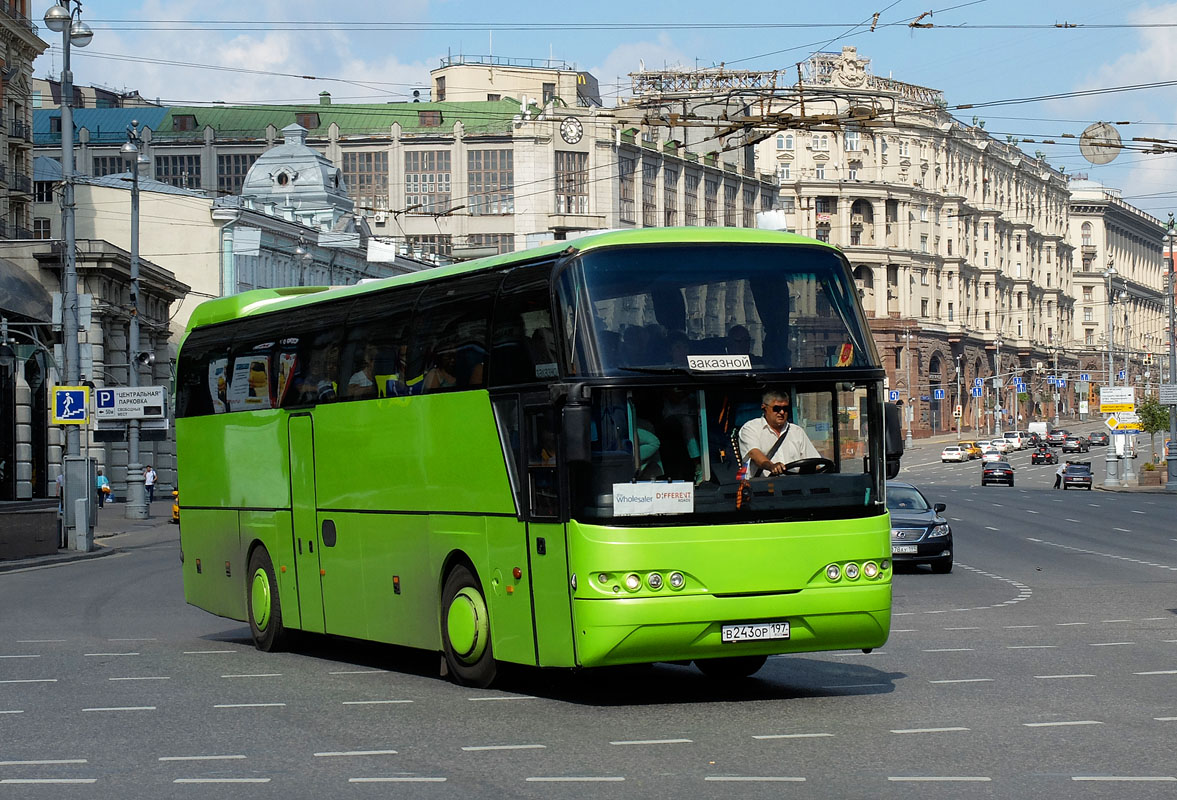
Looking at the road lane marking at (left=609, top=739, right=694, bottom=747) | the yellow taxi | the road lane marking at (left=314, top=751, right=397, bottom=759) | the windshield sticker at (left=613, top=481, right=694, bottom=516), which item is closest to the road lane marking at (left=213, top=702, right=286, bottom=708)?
the road lane marking at (left=314, top=751, right=397, bottom=759)

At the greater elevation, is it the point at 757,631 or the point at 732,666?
the point at 757,631

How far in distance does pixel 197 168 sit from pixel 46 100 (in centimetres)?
1514

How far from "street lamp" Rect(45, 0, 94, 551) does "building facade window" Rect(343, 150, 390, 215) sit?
7169 centimetres

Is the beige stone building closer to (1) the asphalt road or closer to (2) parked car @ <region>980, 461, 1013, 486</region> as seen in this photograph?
(2) parked car @ <region>980, 461, 1013, 486</region>

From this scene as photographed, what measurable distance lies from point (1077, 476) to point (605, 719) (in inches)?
2824

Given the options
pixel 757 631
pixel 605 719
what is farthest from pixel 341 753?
pixel 757 631

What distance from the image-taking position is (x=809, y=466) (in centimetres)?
1173

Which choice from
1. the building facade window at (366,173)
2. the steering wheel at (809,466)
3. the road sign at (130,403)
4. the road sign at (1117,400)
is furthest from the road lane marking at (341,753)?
the building facade window at (366,173)

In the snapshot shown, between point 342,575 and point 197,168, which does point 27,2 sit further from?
point 342,575

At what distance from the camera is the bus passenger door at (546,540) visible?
37.6ft

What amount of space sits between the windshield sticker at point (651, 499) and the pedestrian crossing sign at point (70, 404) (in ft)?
88.1

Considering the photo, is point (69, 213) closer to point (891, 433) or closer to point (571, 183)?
point (891, 433)

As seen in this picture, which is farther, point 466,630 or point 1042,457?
point 1042,457

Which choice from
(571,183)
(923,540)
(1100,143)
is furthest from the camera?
(571,183)
